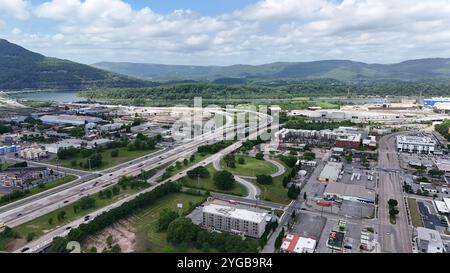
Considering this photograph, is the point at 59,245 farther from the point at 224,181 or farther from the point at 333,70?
the point at 333,70

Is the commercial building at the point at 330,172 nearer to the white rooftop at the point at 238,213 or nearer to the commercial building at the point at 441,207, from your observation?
the commercial building at the point at 441,207

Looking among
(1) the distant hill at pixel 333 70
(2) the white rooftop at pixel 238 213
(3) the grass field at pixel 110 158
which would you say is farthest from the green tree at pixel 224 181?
(1) the distant hill at pixel 333 70

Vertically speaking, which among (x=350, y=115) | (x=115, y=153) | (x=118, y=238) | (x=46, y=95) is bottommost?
(x=118, y=238)

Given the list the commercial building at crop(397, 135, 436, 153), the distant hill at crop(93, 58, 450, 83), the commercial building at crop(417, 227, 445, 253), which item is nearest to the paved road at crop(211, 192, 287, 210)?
the commercial building at crop(417, 227, 445, 253)

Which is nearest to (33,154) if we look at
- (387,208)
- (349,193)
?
(349,193)
